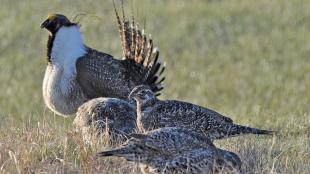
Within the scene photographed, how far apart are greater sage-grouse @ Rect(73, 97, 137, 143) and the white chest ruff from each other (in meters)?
1.34

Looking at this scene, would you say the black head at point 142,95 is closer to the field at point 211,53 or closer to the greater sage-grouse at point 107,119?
the greater sage-grouse at point 107,119

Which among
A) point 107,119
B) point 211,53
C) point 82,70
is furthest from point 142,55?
point 211,53

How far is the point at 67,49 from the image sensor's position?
33.7ft

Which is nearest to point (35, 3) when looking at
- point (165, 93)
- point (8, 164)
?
point (165, 93)

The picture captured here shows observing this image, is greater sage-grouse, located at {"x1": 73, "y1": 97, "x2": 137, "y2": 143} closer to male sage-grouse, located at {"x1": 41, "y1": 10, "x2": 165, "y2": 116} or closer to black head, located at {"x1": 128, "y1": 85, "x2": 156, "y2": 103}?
black head, located at {"x1": 128, "y1": 85, "x2": 156, "y2": 103}

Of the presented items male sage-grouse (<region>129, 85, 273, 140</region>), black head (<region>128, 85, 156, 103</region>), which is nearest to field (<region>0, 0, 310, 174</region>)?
male sage-grouse (<region>129, 85, 273, 140</region>)

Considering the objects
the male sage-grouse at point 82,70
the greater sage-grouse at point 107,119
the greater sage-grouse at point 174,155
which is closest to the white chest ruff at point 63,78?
the male sage-grouse at point 82,70

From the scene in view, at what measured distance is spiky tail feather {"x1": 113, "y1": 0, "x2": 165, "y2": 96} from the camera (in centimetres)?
1073

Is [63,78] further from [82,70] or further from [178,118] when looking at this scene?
[178,118]

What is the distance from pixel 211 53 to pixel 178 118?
28.9 ft

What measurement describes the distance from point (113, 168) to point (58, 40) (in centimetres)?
359

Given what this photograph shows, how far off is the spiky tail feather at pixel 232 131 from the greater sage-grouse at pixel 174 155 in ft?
4.51

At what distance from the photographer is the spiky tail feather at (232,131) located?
845 centimetres

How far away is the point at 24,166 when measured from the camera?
6930mm
